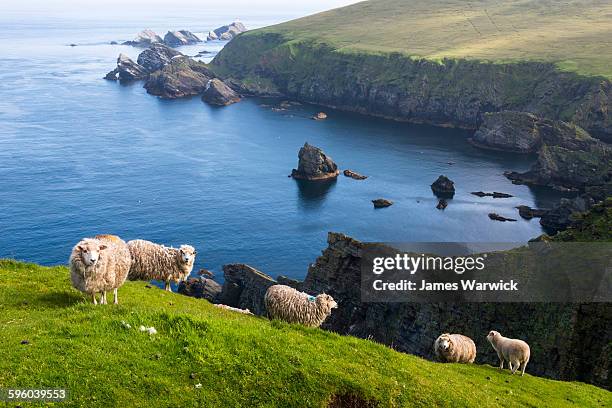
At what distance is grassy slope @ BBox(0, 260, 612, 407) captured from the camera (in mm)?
15531

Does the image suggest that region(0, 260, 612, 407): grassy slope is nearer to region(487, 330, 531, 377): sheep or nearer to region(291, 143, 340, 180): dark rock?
region(487, 330, 531, 377): sheep

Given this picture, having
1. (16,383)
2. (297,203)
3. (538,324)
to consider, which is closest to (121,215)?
(297,203)

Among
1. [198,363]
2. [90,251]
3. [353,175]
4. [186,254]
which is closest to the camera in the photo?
[198,363]

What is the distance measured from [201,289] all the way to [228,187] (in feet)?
191

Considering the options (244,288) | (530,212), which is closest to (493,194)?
(530,212)

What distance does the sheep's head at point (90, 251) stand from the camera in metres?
A: 20.4

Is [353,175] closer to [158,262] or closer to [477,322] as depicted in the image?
[477,322]

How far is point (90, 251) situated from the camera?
67.6 ft

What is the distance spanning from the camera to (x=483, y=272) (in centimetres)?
5047

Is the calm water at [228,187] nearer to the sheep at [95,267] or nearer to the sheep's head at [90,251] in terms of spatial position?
the sheep at [95,267]

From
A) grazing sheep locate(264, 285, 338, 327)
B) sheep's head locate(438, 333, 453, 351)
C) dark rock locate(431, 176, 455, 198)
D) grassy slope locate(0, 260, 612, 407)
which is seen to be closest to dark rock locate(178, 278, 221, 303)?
grazing sheep locate(264, 285, 338, 327)

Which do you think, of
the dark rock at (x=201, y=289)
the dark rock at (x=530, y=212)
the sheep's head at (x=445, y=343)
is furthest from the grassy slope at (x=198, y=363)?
the dark rock at (x=530, y=212)

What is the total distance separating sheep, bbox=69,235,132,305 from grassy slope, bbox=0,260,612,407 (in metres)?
1.10

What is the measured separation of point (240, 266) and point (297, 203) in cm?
5138
